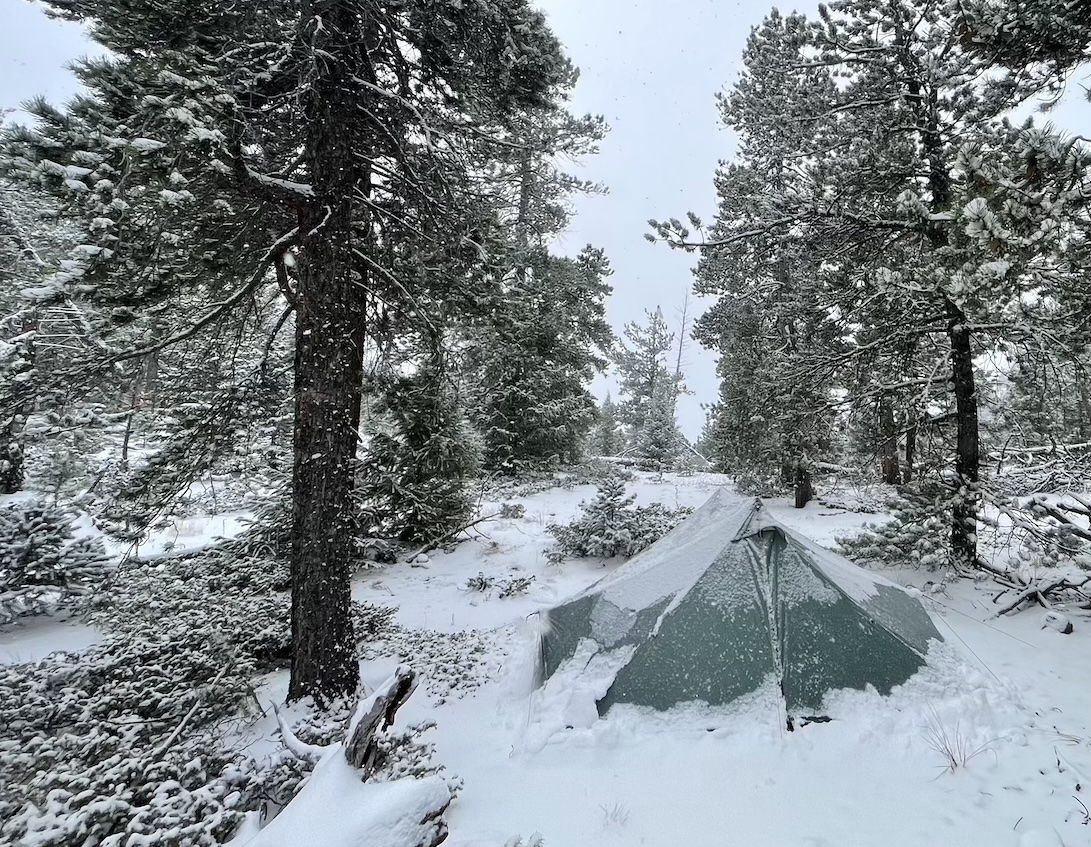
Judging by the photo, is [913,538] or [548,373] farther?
[548,373]

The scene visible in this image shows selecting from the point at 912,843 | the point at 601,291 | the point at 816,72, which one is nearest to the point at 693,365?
the point at 601,291

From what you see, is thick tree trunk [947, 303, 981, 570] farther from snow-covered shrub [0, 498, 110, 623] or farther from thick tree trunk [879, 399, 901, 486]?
snow-covered shrub [0, 498, 110, 623]

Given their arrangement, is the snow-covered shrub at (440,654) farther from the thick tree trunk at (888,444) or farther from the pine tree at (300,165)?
the thick tree trunk at (888,444)

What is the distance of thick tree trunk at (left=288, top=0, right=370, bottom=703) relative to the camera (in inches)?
177

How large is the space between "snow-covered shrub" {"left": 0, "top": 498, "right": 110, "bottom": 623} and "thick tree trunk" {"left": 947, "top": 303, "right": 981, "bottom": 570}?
38.9 feet

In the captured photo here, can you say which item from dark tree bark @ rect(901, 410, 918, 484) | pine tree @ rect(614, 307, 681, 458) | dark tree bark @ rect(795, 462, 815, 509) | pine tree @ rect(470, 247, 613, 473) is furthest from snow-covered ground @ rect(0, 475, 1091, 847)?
pine tree @ rect(614, 307, 681, 458)

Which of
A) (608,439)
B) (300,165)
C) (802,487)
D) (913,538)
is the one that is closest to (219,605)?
(300,165)

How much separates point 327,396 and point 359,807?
3.22 m

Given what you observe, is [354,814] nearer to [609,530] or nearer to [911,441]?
[609,530]

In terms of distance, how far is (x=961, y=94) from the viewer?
6484 mm

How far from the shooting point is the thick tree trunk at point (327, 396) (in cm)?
449

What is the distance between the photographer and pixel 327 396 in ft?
14.9

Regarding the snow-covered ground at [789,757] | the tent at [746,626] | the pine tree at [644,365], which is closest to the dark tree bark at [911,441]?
the snow-covered ground at [789,757]

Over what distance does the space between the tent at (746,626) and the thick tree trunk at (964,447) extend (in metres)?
2.98
